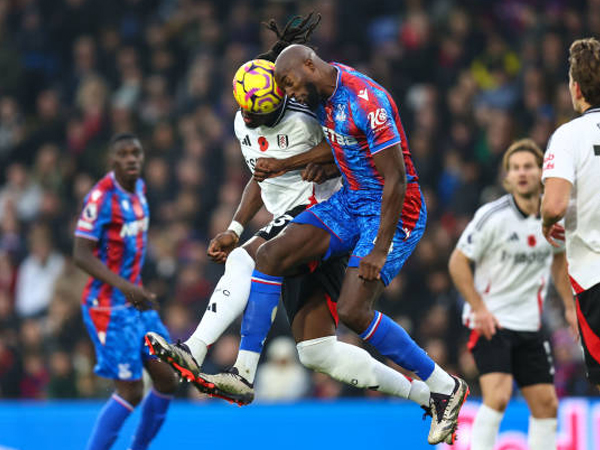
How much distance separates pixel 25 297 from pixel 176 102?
3.50 m

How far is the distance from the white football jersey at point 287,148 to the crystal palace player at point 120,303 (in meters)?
1.44

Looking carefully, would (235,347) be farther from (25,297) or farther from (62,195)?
(62,195)

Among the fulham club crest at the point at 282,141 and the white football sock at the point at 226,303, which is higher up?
the fulham club crest at the point at 282,141

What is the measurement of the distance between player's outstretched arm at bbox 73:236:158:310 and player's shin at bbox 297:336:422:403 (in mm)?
1550

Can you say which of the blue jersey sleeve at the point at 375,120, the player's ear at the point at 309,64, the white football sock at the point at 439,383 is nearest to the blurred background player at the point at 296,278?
the white football sock at the point at 439,383

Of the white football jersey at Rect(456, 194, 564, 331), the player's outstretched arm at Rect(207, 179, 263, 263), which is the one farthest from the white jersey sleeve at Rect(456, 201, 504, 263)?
the player's outstretched arm at Rect(207, 179, 263, 263)

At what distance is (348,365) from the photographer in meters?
6.12

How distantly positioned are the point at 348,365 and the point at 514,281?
1999 millimetres

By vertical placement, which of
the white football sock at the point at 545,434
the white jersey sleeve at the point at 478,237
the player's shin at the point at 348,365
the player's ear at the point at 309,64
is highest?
the player's ear at the point at 309,64

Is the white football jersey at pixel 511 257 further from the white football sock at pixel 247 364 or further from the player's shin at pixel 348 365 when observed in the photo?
the white football sock at pixel 247 364

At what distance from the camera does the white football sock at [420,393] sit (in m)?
6.22

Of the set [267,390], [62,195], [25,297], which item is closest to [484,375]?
[267,390]

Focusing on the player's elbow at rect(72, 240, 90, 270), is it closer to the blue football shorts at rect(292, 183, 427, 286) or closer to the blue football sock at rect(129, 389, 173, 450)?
the blue football sock at rect(129, 389, 173, 450)

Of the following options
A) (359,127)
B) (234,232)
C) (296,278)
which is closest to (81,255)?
(234,232)
